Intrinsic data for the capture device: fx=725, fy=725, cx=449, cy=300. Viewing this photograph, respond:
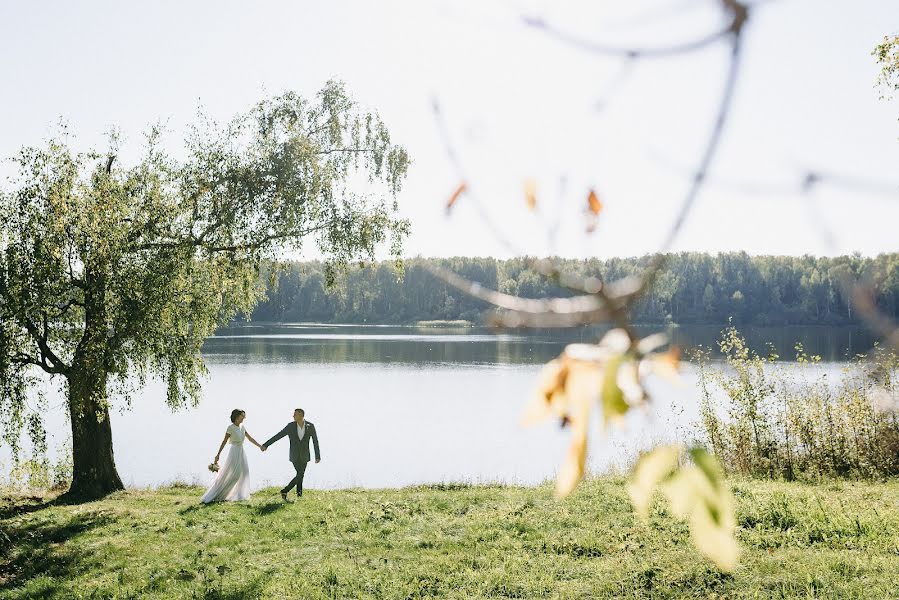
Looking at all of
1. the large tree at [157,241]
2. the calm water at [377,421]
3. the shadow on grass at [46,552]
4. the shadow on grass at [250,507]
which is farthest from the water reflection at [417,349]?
the shadow on grass at [46,552]

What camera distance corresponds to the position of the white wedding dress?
12.8m

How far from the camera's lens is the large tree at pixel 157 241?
1225 cm

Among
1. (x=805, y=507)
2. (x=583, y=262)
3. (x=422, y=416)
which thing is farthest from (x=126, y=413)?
(x=583, y=262)

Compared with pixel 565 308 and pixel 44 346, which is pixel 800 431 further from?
pixel 565 308

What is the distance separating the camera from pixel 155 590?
318 inches

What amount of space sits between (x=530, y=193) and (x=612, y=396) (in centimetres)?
37

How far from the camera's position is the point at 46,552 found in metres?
9.66

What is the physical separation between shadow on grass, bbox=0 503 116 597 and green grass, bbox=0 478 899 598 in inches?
1.1

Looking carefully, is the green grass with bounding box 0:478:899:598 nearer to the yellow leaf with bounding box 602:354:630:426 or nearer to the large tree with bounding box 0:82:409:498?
the large tree with bounding box 0:82:409:498

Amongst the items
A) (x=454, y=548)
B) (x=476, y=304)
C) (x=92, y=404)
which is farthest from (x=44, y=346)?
(x=476, y=304)

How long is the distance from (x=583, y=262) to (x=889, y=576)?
7963 millimetres

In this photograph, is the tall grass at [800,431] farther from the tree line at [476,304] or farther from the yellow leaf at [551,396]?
the yellow leaf at [551,396]

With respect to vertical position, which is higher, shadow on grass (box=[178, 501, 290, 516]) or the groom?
the groom

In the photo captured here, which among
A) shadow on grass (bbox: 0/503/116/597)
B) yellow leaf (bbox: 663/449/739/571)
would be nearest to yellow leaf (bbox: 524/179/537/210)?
Result: yellow leaf (bbox: 663/449/739/571)
